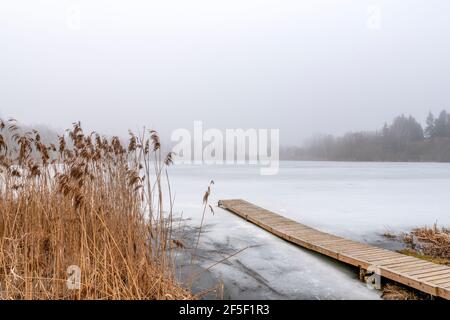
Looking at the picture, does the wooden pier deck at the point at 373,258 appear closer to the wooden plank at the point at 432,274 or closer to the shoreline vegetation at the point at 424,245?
the wooden plank at the point at 432,274

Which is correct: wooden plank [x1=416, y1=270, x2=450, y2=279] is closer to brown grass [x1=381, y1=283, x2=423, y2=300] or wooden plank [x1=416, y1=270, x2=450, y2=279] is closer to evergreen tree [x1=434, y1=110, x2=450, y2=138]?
brown grass [x1=381, y1=283, x2=423, y2=300]

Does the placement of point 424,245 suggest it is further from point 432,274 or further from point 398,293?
point 398,293

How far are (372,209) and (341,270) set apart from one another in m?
4.86

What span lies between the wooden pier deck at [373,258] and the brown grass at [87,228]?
2.14m

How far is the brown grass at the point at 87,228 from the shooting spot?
2.59 metres

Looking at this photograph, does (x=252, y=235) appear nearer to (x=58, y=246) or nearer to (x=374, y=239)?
(x=374, y=239)

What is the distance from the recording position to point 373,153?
71312 mm

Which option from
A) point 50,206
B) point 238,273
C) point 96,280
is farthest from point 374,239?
point 50,206

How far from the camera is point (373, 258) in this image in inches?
155

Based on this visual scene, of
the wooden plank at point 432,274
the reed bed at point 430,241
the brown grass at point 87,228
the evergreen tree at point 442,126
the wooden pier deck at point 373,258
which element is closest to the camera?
the brown grass at point 87,228

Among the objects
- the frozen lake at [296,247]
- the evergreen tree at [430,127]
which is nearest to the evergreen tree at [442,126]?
the evergreen tree at [430,127]

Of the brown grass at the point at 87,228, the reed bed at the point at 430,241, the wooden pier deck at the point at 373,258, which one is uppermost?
the brown grass at the point at 87,228
